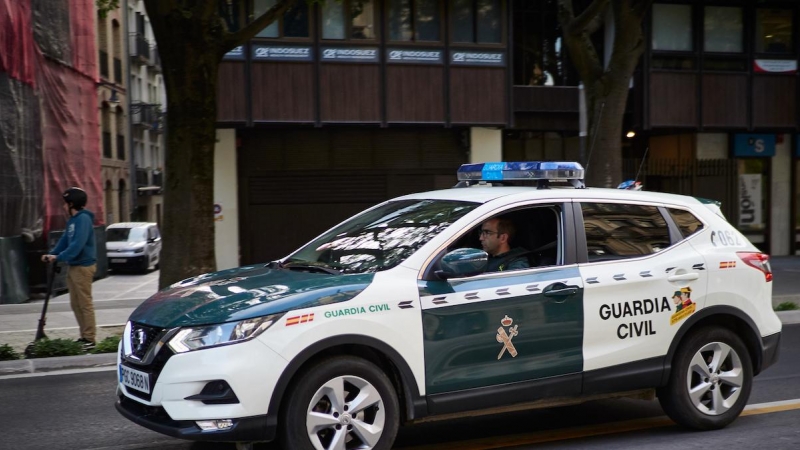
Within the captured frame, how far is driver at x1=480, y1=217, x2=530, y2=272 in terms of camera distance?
19.0 feet

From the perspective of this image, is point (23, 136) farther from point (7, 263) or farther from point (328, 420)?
point (328, 420)

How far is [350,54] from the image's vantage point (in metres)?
20.2

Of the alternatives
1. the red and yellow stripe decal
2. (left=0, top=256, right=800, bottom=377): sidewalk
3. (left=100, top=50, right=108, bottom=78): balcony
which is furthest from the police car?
(left=100, top=50, right=108, bottom=78): balcony

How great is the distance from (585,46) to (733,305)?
8708mm

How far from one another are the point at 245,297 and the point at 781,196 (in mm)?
22636

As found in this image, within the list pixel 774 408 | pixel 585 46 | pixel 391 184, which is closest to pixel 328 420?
pixel 774 408

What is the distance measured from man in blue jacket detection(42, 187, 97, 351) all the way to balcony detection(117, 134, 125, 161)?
31308 mm

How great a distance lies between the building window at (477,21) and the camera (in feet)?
69.0

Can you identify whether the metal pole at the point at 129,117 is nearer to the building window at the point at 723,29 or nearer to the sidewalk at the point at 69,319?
the sidewalk at the point at 69,319

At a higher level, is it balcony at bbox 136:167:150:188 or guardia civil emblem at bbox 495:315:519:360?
balcony at bbox 136:167:150:188

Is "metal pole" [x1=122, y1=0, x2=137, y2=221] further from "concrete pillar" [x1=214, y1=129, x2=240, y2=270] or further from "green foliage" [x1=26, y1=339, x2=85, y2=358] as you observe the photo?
"green foliage" [x1=26, y1=339, x2=85, y2=358]

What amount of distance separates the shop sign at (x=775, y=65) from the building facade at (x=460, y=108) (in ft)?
0.12

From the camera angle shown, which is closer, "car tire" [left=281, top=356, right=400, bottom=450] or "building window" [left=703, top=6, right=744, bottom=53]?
"car tire" [left=281, top=356, right=400, bottom=450]

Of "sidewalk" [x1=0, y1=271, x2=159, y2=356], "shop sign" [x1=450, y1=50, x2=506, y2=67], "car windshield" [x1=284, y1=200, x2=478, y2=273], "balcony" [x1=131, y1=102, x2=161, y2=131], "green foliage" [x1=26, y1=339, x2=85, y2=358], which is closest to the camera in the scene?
"car windshield" [x1=284, y1=200, x2=478, y2=273]
